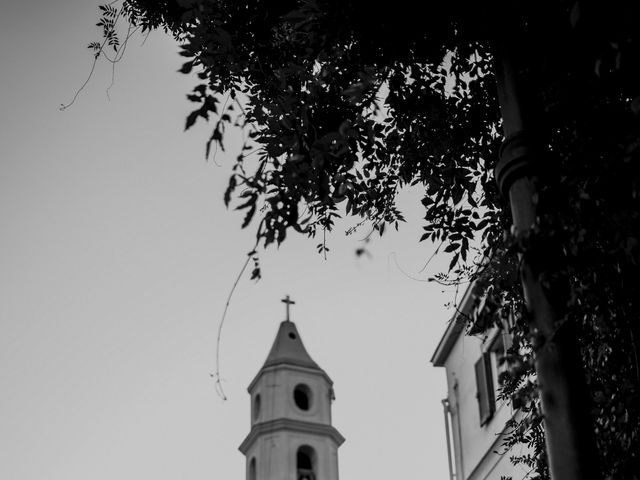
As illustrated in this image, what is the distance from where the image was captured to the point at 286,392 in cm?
3703

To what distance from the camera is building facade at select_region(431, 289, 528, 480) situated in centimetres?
1531

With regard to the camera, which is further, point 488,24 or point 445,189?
point 445,189

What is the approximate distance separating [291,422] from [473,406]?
19832mm

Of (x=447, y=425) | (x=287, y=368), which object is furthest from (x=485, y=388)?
(x=287, y=368)

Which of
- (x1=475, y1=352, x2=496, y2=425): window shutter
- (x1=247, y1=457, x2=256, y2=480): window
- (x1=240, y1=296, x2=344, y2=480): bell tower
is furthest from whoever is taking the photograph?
(x1=247, y1=457, x2=256, y2=480): window

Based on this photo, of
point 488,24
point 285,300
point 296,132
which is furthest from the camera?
point 285,300

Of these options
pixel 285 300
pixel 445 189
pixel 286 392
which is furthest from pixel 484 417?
pixel 285 300

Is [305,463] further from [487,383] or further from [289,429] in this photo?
[487,383]

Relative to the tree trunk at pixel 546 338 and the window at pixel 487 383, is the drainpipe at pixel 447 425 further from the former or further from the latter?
the tree trunk at pixel 546 338

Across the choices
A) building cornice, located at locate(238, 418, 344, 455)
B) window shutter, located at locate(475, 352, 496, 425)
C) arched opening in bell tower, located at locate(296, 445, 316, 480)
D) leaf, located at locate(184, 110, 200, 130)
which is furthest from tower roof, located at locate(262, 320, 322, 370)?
leaf, located at locate(184, 110, 200, 130)

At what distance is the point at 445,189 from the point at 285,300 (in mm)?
35105

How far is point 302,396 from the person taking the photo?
38.4m

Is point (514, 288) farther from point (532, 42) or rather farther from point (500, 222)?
point (532, 42)

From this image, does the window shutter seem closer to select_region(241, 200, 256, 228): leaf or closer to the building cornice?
select_region(241, 200, 256, 228): leaf
